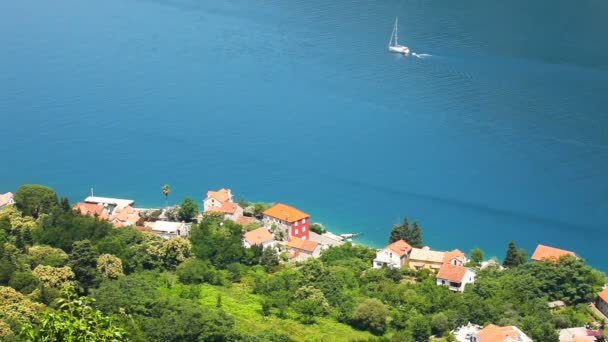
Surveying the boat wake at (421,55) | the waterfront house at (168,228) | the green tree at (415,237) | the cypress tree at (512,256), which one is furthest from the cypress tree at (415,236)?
the boat wake at (421,55)

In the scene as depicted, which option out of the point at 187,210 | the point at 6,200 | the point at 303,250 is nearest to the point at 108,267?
the point at 187,210

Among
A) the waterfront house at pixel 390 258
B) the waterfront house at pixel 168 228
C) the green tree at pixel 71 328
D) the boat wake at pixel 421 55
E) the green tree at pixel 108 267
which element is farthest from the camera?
the boat wake at pixel 421 55

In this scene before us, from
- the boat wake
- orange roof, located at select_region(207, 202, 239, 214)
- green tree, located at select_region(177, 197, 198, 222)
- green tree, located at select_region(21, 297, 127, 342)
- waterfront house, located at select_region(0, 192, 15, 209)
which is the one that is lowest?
green tree, located at select_region(21, 297, 127, 342)

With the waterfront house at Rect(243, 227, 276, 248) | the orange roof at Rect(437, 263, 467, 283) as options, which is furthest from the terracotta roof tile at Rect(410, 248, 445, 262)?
the waterfront house at Rect(243, 227, 276, 248)

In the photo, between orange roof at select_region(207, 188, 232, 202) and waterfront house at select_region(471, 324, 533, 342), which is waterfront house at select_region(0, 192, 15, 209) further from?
waterfront house at select_region(471, 324, 533, 342)

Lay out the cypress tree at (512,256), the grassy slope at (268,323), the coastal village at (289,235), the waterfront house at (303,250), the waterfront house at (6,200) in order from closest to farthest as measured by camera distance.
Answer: the grassy slope at (268,323) → the coastal village at (289,235) → the cypress tree at (512,256) → the waterfront house at (303,250) → the waterfront house at (6,200)

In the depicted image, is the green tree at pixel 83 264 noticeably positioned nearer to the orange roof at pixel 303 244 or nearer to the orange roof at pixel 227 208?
the orange roof at pixel 227 208

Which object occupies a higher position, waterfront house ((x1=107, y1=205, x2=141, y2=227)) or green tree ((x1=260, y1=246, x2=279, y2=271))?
waterfront house ((x1=107, y1=205, x2=141, y2=227))
